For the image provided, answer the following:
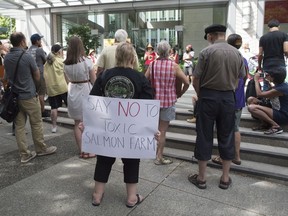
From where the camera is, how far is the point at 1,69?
257 inches

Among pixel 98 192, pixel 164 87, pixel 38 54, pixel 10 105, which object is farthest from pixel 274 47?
pixel 38 54

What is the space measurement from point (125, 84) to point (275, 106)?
2.75 metres

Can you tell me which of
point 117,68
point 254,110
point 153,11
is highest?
point 153,11

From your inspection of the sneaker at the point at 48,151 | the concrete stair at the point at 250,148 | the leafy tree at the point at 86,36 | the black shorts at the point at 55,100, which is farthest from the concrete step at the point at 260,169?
the leafy tree at the point at 86,36

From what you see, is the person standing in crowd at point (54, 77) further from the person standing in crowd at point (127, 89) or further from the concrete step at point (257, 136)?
the person standing in crowd at point (127, 89)

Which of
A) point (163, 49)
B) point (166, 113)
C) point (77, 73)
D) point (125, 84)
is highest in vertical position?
point (163, 49)

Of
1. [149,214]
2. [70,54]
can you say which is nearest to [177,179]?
[149,214]

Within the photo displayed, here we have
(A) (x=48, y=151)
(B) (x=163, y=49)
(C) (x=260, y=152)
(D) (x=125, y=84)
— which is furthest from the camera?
(A) (x=48, y=151)

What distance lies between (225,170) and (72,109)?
224cm

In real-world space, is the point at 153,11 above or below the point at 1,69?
above

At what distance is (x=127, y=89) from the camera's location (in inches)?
115

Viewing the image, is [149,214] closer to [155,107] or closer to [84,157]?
[155,107]

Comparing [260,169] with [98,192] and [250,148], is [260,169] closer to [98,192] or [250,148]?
[250,148]

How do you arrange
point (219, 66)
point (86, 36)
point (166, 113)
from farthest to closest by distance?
point (86, 36)
point (166, 113)
point (219, 66)
